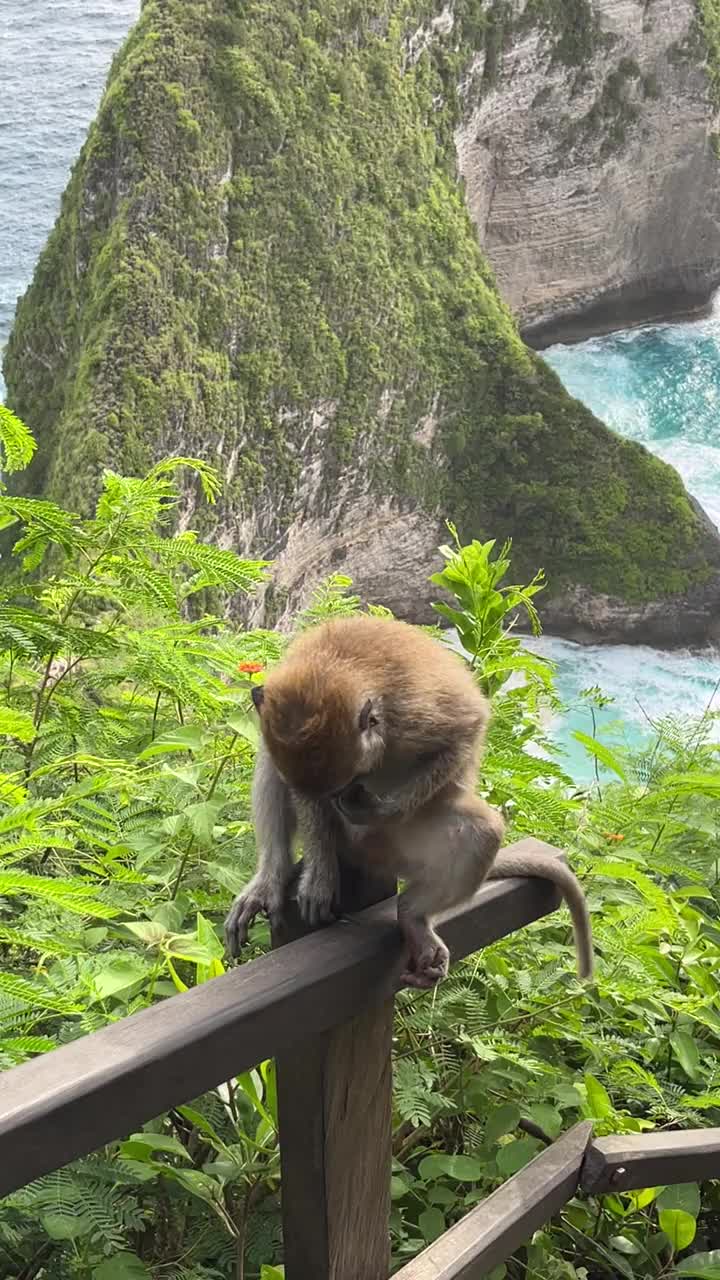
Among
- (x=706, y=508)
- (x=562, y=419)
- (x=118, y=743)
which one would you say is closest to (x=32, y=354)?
(x=562, y=419)

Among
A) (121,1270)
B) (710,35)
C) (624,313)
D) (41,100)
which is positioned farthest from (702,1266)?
(41,100)

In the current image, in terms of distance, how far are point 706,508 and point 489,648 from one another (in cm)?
3716

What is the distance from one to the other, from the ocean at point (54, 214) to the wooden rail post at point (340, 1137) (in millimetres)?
37567

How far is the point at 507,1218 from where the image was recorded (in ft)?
6.10

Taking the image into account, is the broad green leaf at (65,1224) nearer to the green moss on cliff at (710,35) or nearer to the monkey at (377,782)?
the monkey at (377,782)

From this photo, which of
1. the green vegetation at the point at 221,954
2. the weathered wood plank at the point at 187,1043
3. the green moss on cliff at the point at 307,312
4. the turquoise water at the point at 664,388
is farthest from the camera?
the turquoise water at the point at 664,388

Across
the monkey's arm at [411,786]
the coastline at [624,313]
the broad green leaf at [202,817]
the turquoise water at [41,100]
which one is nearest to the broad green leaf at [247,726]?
the broad green leaf at [202,817]

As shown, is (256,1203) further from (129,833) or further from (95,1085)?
(95,1085)

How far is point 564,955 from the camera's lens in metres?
2.38

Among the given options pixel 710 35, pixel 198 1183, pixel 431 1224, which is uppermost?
pixel 710 35

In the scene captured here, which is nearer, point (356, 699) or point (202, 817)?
point (356, 699)

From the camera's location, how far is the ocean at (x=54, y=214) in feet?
132

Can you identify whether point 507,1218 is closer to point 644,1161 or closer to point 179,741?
point 644,1161

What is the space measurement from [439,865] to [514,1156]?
644 millimetres
